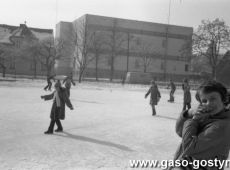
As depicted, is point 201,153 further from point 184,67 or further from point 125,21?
point 184,67

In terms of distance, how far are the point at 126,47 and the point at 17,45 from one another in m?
20.9

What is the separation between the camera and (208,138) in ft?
6.60

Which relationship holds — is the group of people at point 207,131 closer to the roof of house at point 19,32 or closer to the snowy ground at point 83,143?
the snowy ground at point 83,143

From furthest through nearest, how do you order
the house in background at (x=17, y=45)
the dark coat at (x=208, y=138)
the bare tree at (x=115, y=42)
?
the bare tree at (x=115, y=42), the house in background at (x=17, y=45), the dark coat at (x=208, y=138)

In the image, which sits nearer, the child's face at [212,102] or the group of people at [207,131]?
the group of people at [207,131]

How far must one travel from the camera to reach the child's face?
7.00ft

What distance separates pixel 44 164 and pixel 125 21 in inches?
2403

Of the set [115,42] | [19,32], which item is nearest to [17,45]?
[19,32]

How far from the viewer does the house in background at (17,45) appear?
2175 inches

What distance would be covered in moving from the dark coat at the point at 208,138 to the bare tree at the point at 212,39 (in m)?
39.1

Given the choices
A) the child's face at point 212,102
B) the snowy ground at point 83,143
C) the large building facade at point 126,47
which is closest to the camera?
the child's face at point 212,102

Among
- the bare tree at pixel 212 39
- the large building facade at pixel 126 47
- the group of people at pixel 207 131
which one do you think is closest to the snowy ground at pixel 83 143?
the group of people at pixel 207 131

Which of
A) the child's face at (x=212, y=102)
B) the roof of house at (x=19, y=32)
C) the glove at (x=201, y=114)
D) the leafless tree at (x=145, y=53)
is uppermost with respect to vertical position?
the roof of house at (x=19, y=32)

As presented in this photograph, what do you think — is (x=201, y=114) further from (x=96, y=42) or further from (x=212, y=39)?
(x=96, y=42)
